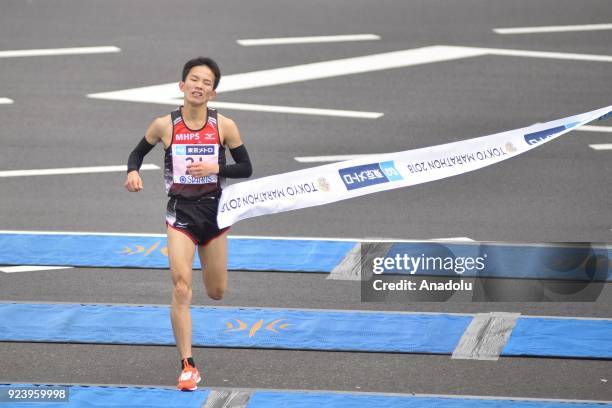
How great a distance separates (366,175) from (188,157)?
1.68 metres

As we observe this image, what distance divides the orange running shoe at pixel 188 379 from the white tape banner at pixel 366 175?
102cm

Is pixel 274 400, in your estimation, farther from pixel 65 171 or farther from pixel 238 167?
pixel 65 171

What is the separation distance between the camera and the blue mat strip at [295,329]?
997cm

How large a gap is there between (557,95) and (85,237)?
8.24 m

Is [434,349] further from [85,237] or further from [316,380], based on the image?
[85,237]

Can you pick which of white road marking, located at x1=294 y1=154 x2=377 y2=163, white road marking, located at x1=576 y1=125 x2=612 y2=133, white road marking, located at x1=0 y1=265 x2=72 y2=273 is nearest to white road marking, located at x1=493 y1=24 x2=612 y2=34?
white road marking, located at x1=576 y1=125 x2=612 y2=133

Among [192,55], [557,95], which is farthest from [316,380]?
[192,55]

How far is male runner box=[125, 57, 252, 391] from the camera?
29.6ft

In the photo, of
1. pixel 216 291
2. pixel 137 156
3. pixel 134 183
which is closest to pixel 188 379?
pixel 216 291

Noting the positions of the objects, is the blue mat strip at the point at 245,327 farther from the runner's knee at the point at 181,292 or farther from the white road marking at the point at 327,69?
the white road marking at the point at 327,69

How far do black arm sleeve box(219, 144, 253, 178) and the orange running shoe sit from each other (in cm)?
131

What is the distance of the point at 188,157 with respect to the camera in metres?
9.12

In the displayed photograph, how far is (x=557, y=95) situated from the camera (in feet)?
60.9

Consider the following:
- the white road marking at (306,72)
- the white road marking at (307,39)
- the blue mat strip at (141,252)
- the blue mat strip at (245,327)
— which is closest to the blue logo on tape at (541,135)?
the blue mat strip at (245,327)
